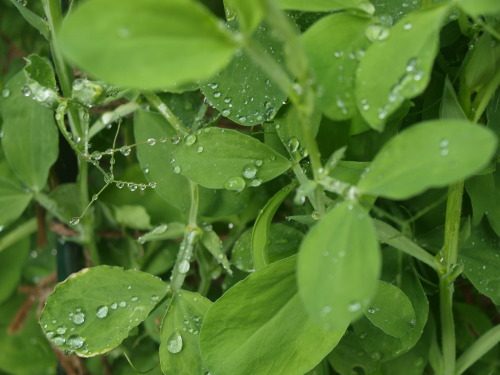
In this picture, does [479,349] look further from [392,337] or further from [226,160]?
[226,160]

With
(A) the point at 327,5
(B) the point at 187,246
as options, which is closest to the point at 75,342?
(B) the point at 187,246

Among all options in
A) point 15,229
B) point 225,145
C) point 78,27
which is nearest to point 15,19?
point 15,229

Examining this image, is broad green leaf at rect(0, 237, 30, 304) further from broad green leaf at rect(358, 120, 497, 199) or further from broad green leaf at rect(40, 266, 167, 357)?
broad green leaf at rect(358, 120, 497, 199)

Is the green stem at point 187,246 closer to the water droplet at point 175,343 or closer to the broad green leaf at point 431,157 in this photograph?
the water droplet at point 175,343

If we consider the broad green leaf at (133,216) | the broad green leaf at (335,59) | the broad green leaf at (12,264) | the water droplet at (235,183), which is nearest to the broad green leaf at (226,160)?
the water droplet at (235,183)

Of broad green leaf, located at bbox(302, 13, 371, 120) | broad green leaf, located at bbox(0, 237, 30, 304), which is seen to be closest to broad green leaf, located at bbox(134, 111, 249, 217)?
broad green leaf, located at bbox(302, 13, 371, 120)

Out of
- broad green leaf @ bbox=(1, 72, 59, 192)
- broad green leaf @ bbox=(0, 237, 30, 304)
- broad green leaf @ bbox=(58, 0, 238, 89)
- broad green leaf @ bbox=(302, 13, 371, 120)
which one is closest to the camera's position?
broad green leaf @ bbox=(58, 0, 238, 89)

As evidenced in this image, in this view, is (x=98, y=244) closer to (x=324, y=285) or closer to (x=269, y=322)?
(x=269, y=322)
